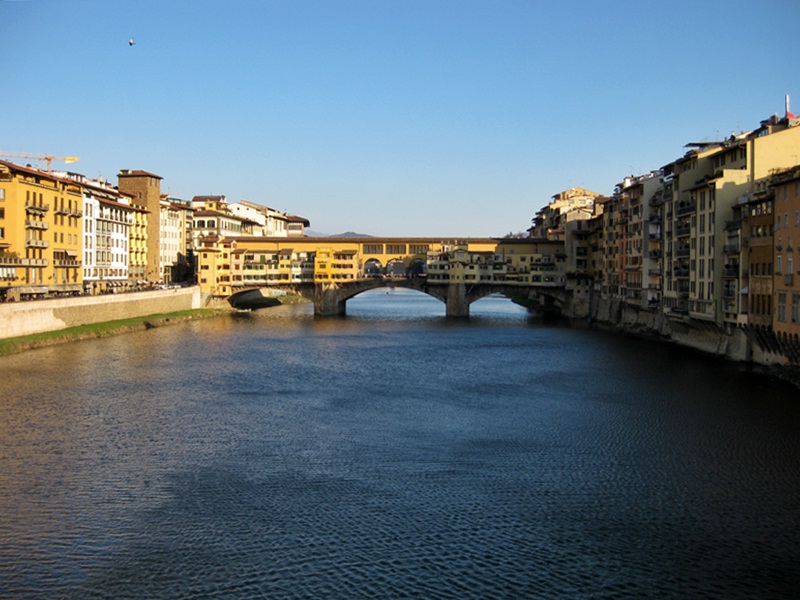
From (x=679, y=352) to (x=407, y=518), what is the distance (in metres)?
29.3

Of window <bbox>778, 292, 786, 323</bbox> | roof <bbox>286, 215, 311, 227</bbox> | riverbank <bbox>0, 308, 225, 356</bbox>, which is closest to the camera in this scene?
window <bbox>778, 292, 786, 323</bbox>

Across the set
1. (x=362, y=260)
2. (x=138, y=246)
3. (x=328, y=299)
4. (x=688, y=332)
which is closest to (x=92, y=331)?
(x=138, y=246)

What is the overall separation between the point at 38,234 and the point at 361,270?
3463 cm

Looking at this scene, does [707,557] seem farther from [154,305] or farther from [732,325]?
[154,305]

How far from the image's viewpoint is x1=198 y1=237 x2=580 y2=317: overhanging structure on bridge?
7288cm

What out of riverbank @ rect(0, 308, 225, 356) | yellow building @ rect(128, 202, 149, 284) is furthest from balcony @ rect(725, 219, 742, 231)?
yellow building @ rect(128, 202, 149, 284)

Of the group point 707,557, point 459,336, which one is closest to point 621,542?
point 707,557

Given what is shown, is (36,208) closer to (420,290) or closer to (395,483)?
(420,290)

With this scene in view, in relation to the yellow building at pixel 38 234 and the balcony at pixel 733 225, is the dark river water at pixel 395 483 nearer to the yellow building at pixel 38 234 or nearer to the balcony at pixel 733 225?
the balcony at pixel 733 225

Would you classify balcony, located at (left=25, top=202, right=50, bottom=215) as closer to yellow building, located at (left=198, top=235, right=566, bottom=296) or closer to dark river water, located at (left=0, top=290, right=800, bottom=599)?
dark river water, located at (left=0, top=290, right=800, bottom=599)

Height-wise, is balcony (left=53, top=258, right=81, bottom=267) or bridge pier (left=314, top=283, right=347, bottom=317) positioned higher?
balcony (left=53, top=258, right=81, bottom=267)

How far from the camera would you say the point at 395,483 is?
62.9 ft

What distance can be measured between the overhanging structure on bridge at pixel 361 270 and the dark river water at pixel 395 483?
36.7 meters

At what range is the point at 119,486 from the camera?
18.8 meters
